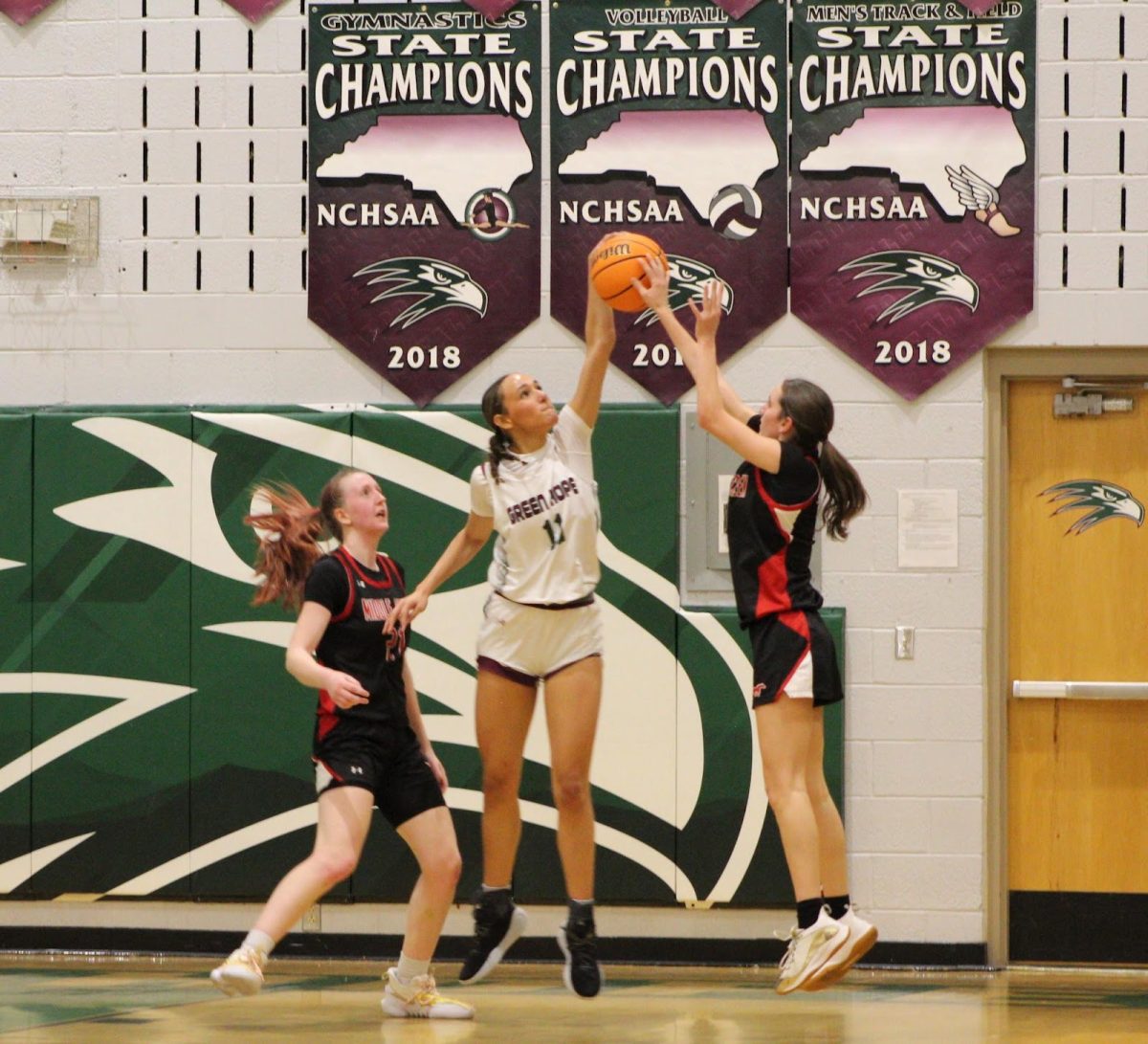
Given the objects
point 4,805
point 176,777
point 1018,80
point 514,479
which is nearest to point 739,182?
point 1018,80

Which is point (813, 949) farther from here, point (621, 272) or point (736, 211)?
point (736, 211)

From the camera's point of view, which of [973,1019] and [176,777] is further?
[176,777]

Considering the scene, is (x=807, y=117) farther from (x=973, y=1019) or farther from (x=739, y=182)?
(x=973, y=1019)

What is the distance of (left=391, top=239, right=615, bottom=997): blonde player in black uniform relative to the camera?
4.74m

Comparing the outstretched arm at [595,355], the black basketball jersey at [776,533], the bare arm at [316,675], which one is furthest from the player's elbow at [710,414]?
the bare arm at [316,675]

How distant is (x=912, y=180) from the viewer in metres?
6.41

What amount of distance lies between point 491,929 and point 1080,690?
108 inches

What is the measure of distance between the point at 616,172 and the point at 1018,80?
1611 millimetres

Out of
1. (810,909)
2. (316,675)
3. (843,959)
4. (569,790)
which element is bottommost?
(843,959)

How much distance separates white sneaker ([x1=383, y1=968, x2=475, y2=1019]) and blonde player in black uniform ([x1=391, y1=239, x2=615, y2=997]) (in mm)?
106

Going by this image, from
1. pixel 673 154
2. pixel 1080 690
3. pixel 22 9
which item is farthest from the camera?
pixel 22 9

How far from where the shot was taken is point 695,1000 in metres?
5.26

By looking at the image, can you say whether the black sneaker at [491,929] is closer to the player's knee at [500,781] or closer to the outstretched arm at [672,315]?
the player's knee at [500,781]

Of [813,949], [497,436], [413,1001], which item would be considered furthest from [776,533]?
[413,1001]
